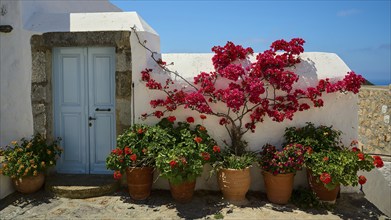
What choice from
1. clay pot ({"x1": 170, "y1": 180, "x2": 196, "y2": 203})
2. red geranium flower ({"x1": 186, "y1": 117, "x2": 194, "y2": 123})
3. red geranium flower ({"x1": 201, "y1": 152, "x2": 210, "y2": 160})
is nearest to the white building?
red geranium flower ({"x1": 186, "y1": 117, "x2": 194, "y2": 123})

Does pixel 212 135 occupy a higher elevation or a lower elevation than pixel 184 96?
lower

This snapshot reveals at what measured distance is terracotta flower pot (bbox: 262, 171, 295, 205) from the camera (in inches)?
187

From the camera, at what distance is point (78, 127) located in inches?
222

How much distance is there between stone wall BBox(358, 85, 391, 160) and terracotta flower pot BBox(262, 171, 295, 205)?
536 centimetres

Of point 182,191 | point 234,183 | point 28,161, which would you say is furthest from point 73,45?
point 234,183

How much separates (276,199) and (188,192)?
1.28 m

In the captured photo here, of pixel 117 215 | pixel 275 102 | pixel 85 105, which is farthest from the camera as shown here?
pixel 85 105

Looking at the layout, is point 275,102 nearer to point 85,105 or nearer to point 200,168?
point 200,168

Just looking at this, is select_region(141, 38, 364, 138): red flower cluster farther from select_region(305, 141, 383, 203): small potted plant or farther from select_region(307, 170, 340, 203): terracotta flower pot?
select_region(307, 170, 340, 203): terracotta flower pot

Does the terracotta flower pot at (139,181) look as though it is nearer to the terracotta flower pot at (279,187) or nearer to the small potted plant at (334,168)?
the terracotta flower pot at (279,187)

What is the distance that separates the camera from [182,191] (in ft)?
15.8

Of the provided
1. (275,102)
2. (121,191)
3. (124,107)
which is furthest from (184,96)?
(121,191)

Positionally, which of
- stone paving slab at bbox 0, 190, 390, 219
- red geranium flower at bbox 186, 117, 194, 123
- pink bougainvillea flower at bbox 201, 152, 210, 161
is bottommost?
stone paving slab at bbox 0, 190, 390, 219

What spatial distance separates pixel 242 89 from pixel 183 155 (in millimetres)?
1356
